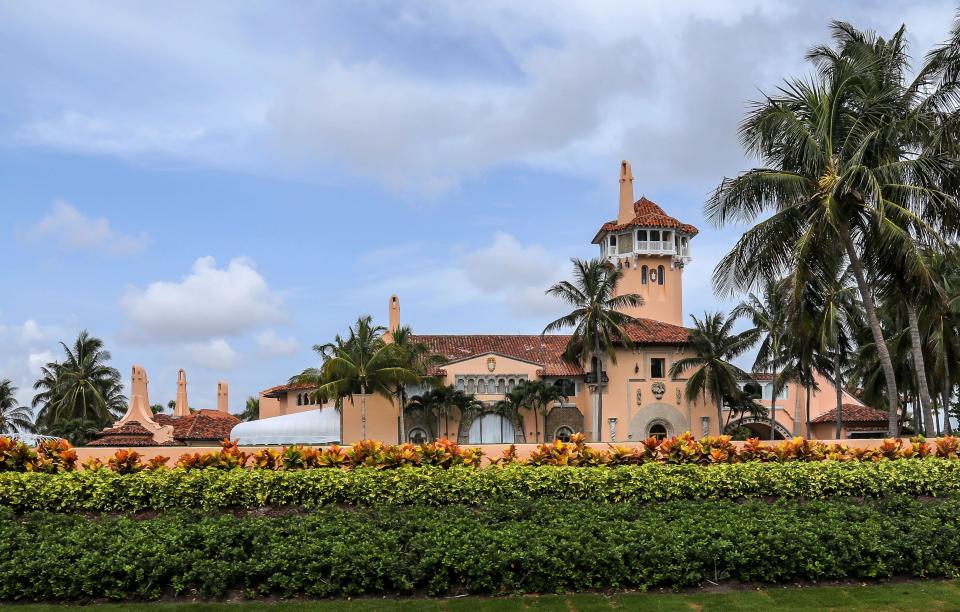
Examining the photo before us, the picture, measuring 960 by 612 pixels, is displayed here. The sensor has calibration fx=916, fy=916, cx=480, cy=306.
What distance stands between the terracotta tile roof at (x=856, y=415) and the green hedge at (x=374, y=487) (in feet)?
118

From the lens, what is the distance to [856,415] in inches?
1965

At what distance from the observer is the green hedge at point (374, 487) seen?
15.1 meters

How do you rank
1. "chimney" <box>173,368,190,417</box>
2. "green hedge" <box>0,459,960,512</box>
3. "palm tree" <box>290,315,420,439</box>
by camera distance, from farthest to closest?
"chimney" <box>173,368,190,417</box> → "palm tree" <box>290,315,420,439</box> → "green hedge" <box>0,459,960,512</box>

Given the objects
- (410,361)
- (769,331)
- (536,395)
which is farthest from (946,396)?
(410,361)

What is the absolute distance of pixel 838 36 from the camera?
24531 millimetres

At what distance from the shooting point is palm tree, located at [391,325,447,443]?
45094 mm

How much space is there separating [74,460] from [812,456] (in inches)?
535

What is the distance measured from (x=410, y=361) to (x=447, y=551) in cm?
3318

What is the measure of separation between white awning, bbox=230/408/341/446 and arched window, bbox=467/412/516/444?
6.99 metres

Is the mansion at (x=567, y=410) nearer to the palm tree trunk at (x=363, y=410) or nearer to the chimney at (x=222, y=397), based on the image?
the palm tree trunk at (x=363, y=410)

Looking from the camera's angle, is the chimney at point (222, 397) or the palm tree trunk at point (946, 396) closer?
the palm tree trunk at point (946, 396)

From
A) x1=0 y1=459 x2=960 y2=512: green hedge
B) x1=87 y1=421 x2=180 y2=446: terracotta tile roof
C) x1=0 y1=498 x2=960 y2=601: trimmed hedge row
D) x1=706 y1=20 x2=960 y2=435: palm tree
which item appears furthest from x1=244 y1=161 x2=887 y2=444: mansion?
x1=0 y1=498 x2=960 y2=601: trimmed hedge row

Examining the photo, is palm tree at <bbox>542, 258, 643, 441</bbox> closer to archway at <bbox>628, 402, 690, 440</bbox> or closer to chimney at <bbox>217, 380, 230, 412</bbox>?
archway at <bbox>628, 402, 690, 440</bbox>

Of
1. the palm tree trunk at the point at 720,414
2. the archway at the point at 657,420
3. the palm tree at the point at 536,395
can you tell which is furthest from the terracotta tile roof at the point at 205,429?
the palm tree trunk at the point at 720,414
